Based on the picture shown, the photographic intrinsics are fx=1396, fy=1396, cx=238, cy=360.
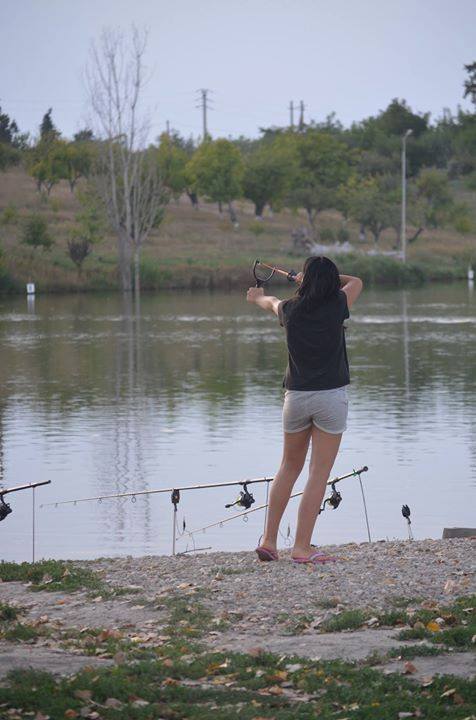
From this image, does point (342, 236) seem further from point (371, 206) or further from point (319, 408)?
point (319, 408)

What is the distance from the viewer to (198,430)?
813 inches

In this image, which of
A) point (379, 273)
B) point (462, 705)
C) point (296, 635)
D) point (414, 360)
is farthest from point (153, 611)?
point (379, 273)

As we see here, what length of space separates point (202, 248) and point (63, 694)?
3071 inches

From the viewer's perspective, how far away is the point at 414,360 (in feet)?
106

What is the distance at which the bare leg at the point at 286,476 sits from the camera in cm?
893

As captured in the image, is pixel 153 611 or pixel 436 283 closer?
pixel 153 611

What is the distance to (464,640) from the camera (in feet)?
21.7

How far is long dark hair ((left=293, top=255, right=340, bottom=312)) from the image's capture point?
8.71 meters

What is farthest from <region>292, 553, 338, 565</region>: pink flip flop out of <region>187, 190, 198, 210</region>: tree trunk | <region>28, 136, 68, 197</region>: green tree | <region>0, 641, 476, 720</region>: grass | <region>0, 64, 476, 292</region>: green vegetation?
<region>187, 190, 198, 210</region>: tree trunk

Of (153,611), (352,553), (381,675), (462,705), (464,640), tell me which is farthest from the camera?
(352,553)

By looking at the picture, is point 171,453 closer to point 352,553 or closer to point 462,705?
point 352,553

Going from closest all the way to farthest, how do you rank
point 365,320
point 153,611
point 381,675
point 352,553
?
1. point 381,675
2. point 153,611
3. point 352,553
4. point 365,320

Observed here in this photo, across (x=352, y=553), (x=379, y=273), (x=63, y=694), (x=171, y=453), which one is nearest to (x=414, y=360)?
(x=171, y=453)

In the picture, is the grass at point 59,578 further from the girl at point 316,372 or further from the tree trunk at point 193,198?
the tree trunk at point 193,198
